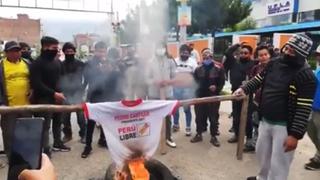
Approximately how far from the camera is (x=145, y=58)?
243 inches

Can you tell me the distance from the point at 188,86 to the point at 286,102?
3771 mm

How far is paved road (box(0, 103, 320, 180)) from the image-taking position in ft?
18.5

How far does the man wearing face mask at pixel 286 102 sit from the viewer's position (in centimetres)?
394

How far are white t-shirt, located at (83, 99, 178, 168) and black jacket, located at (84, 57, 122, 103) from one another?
6.60 ft

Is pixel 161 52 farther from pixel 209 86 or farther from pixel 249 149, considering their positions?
pixel 249 149

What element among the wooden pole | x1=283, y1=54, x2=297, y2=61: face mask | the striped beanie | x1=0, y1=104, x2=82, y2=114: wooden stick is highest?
the striped beanie

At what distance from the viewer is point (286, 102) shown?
412 centimetres

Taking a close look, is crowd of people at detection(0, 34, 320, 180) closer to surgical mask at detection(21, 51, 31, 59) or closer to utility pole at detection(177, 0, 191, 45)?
surgical mask at detection(21, 51, 31, 59)

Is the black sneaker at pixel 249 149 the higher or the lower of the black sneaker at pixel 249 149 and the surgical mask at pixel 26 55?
the lower

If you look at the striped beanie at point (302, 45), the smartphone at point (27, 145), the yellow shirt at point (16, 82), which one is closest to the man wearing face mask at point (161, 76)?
the yellow shirt at point (16, 82)

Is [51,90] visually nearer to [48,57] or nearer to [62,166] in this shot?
[48,57]

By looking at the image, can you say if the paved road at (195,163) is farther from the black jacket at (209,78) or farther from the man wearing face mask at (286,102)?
the man wearing face mask at (286,102)

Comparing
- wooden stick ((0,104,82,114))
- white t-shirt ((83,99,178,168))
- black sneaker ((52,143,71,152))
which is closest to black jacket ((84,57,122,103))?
black sneaker ((52,143,71,152))

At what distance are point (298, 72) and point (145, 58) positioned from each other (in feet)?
8.90
